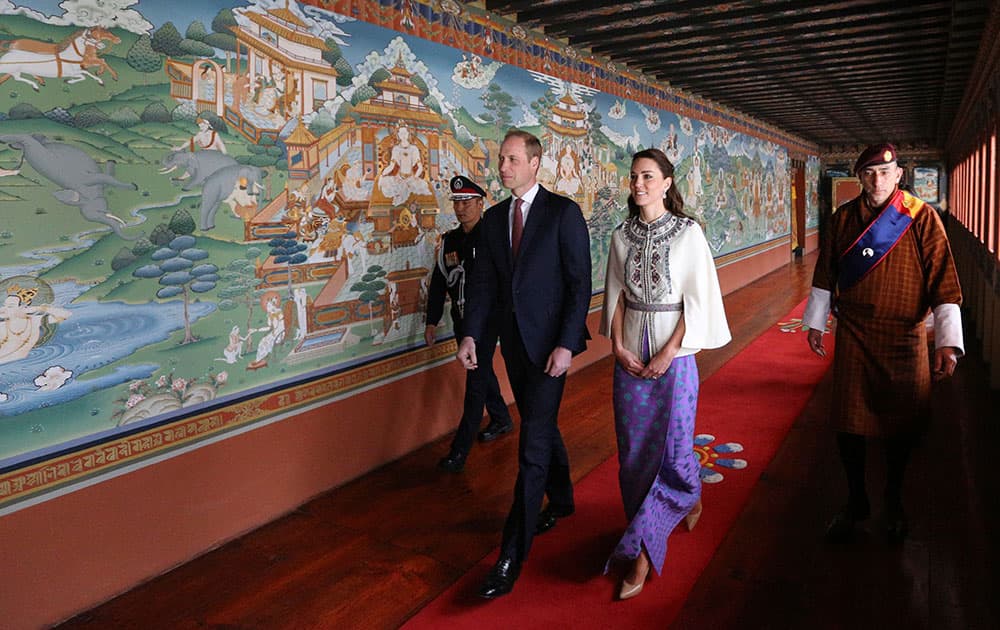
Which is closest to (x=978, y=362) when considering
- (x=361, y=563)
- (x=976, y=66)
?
(x=976, y=66)

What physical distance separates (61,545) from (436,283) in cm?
244

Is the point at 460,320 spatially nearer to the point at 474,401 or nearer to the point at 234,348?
the point at 474,401

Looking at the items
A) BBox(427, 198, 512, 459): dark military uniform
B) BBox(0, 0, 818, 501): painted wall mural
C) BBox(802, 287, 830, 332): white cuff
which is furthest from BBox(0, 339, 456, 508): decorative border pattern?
BBox(802, 287, 830, 332): white cuff

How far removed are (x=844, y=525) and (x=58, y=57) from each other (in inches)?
150

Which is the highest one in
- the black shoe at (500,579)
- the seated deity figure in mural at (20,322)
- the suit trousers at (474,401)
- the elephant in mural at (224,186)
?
the elephant in mural at (224,186)

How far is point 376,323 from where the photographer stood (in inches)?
Answer: 174

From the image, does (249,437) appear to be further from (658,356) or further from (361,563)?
(658,356)

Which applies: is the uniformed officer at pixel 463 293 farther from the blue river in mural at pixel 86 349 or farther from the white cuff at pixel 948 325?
the white cuff at pixel 948 325

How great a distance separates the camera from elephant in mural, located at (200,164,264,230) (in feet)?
10.9

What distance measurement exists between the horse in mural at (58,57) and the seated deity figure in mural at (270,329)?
1244 mm

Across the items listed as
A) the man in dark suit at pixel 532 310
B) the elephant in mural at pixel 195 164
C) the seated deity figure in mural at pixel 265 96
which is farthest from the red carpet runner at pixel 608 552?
the seated deity figure in mural at pixel 265 96

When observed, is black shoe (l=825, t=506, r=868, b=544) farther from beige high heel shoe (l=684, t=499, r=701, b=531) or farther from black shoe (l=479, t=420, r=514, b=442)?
black shoe (l=479, t=420, r=514, b=442)

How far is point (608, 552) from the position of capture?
10.7ft

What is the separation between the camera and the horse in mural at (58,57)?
2.60m
